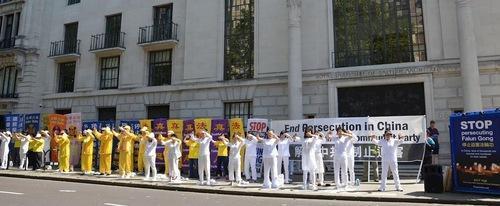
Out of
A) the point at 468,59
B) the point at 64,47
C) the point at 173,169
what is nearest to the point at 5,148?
the point at 64,47

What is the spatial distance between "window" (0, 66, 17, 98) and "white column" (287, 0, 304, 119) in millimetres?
22676

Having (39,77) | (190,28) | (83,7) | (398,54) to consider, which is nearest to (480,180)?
(398,54)

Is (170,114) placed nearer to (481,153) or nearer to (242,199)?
(242,199)

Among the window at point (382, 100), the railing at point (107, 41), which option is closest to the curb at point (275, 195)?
the window at point (382, 100)

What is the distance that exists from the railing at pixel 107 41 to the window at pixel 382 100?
50.4 feet

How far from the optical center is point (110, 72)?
2809 centimetres

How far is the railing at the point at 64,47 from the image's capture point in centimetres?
2947

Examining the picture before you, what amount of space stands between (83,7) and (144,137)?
1727 cm

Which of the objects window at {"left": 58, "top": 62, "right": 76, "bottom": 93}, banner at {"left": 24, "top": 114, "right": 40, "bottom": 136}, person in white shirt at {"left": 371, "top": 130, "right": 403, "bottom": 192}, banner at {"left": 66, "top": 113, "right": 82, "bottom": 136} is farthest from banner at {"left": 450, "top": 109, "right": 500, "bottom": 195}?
window at {"left": 58, "top": 62, "right": 76, "bottom": 93}

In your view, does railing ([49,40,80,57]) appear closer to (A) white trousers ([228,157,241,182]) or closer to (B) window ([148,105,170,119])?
(B) window ([148,105,170,119])

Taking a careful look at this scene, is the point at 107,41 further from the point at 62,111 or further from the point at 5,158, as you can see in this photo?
the point at 5,158

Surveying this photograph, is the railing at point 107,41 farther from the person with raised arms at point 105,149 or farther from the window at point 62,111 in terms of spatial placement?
the person with raised arms at point 105,149

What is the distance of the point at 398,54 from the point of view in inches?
758

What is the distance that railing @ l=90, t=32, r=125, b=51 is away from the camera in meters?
27.4
